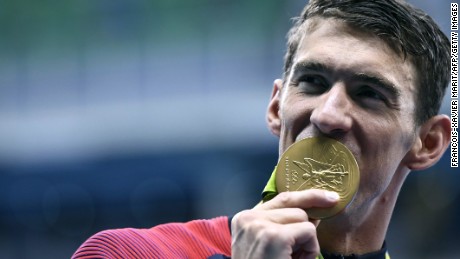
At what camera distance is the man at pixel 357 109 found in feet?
8.91

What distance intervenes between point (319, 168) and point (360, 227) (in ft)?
1.91

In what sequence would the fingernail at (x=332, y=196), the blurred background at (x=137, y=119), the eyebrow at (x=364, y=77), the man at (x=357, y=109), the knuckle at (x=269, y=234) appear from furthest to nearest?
1. the blurred background at (x=137, y=119)
2. the eyebrow at (x=364, y=77)
3. the man at (x=357, y=109)
4. the fingernail at (x=332, y=196)
5. the knuckle at (x=269, y=234)

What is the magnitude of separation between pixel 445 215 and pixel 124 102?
5.13 m

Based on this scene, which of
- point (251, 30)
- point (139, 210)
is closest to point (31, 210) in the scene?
point (139, 210)

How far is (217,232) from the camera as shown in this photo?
2908 millimetres

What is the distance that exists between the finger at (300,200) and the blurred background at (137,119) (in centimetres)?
911

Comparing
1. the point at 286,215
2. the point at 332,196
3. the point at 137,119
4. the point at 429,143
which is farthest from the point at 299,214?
the point at 137,119

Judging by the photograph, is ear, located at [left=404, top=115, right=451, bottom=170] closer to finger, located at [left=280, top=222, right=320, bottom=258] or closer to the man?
the man

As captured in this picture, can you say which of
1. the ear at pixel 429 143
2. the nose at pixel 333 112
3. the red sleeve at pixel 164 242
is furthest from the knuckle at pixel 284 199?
the ear at pixel 429 143

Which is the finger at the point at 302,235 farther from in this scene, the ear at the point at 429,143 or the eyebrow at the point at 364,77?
the ear at the point at 429,143

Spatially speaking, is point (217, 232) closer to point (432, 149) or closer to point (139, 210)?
point (432, 149)

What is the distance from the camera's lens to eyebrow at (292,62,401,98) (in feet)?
9.25

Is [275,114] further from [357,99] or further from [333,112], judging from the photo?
[333,112]

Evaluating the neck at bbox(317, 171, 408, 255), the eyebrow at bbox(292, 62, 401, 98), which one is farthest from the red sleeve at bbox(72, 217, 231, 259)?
the eyebrow at bbox(292, 62, 401, 98)
